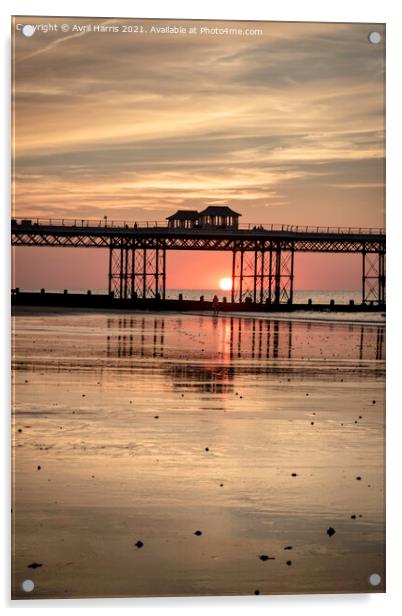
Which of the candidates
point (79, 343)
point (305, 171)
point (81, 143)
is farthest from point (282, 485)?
point (79, 343)

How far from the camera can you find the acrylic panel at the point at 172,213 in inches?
285

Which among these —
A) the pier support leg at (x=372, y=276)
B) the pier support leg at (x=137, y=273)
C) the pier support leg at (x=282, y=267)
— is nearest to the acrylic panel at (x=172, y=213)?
the pier support leg at (x=282, y=267)

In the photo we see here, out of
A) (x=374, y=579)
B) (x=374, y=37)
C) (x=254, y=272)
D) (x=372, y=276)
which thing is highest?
(x=374, y=37)

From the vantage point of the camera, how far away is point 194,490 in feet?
Result: 25.6

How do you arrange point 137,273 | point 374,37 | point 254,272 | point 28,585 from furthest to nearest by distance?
point 137,273, point 254,272, point 374,37, point 28,585

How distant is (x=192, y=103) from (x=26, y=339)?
9.44 metres

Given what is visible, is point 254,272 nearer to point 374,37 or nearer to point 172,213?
point 172,213

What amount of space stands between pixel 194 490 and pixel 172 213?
3.84m

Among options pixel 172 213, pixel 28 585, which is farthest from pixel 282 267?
pixel 28 585

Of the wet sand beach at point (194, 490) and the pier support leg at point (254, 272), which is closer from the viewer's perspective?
the wet sand beach at point (194, 490)

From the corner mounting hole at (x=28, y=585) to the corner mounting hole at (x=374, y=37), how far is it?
4995 millimetres

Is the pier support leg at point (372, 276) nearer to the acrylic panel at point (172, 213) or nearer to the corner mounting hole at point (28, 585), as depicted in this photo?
the acrylic panel at point (172, 213)

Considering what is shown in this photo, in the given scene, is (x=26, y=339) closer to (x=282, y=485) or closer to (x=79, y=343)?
(x=79, y=343)

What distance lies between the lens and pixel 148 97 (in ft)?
28.5
